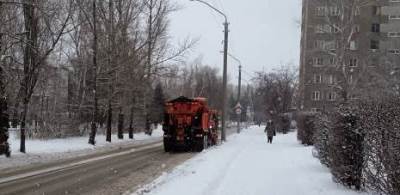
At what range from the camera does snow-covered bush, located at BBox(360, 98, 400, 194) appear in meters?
9.74

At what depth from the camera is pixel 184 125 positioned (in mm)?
33094

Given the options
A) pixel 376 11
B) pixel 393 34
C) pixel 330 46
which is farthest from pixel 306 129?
pixel 376 11

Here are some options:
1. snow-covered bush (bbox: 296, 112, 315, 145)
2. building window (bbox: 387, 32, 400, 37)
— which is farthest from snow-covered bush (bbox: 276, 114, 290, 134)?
snow-covered bush (bbox: 296, 112, 315, 145)

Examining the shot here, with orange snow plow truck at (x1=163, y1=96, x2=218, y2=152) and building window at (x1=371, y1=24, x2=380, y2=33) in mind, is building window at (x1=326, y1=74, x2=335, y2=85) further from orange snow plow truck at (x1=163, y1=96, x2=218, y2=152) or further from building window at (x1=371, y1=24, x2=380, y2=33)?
building window at (x1=371, y1=24, x2=380, y2=33)

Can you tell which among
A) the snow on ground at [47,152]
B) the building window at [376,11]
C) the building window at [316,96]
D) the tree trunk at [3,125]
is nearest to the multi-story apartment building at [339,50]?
the snow on ground at [47,152]

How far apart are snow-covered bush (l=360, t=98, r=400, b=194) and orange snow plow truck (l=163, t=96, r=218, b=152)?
21575 millimetres

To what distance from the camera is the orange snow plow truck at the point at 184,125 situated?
1293 inches

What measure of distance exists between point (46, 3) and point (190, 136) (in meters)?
12.3

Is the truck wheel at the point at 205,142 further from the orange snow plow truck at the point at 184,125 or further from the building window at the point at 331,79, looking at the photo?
the building window at the point at 331,79

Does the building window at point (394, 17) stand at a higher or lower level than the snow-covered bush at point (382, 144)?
higher

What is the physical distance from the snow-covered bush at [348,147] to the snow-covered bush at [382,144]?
68 centimetres

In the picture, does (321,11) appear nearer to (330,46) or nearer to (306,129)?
(330,46)

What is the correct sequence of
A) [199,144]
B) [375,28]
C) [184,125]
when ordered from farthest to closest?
[375,28] → [184,125] → [199,144]

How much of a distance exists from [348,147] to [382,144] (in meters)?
2.29
